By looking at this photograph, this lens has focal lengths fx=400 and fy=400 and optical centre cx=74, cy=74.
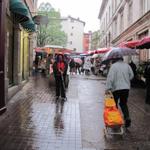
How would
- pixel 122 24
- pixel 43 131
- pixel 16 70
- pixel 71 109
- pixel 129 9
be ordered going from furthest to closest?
1. pixel 122 24
2. pixel 129 9
3. pixel 16 70
4. pixel 71 109
5. pixel 43 131

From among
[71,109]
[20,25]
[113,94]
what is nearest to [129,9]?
[20,25]

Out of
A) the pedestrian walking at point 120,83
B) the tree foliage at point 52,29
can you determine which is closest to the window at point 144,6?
the pedestrian walking at point 120,83

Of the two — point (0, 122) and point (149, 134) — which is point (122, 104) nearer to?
point (149, 134)

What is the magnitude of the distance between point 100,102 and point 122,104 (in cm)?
489

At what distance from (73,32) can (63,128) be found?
11174cm

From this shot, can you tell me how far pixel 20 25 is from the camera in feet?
57.5

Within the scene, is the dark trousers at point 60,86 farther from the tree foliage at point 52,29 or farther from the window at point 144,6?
the tree foliage at point 52,29

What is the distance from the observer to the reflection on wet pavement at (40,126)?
7199 mm

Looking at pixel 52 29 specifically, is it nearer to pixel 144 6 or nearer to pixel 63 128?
pixel 144 6

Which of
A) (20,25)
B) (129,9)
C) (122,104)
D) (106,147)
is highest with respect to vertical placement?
(129,9)

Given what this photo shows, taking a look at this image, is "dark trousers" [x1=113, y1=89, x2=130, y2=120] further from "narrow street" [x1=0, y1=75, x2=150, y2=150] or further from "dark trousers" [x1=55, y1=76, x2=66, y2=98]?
"dark trousers" [x1=55, y1=76, x2=66, y2=98]

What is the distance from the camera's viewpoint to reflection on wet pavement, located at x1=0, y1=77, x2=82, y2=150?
720cm

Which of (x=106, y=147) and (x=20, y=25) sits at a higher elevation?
(x=20, y=25)

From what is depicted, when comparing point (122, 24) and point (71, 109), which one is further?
point (122, 24)
